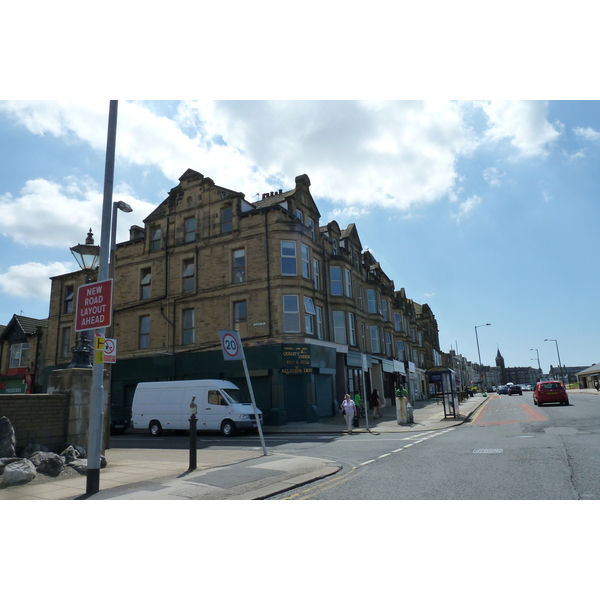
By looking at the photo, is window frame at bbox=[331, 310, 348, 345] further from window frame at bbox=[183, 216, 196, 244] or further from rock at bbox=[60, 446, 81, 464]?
rock at bbox=[60, 446, 81, 464]

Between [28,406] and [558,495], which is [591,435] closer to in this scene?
[558,495]

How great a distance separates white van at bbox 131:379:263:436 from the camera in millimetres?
20125

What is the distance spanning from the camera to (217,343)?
87.7ft

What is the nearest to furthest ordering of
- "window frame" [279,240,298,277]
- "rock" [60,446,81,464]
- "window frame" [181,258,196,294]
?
"rock" [60,446,81,464] < "window frame" [279,240,298,277] < "window frame" [181,258,196,294]

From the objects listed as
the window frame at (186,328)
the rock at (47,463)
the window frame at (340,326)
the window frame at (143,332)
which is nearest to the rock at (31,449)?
the rock at (47,463)

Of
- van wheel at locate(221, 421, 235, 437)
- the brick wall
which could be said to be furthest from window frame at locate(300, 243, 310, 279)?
the brick wall

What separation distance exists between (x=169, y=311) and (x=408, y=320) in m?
31.0

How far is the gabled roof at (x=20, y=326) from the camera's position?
37.8 meters

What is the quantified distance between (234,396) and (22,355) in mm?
25482

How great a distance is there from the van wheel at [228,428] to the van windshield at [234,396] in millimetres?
926

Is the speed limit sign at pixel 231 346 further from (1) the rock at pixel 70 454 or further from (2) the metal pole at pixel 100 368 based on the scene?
(2) the metal pole at pixel 100 368

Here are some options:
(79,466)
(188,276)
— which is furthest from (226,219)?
(79,466)

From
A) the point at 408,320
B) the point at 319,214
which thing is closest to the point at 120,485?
the point at 319,214

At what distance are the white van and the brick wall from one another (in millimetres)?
9964
